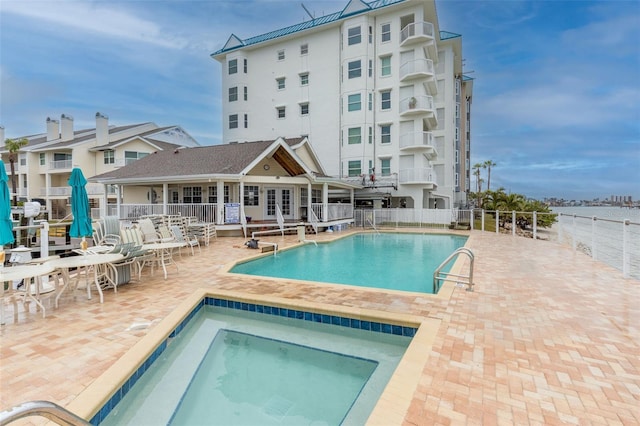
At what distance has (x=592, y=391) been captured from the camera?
121 inches

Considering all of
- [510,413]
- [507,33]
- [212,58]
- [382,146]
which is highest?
[212,58]

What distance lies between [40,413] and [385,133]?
26.5m

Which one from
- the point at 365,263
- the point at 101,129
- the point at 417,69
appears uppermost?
the point at 417,69

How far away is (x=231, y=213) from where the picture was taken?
52.7ft

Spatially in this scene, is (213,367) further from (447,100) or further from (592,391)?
(447,100)

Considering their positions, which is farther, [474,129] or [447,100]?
[474,129]

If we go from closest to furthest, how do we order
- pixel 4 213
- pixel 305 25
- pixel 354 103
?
pixel 4 213, pixel 354 103, pixel 305 25

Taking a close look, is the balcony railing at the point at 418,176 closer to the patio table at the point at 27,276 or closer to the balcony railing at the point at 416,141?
the balcony railing at the point at 416,141

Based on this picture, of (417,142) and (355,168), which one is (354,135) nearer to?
(355,168)

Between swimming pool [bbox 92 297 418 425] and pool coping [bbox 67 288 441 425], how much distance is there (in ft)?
0.26

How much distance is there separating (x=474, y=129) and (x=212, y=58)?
42.9 metres

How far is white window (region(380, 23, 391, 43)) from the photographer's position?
25.5 m

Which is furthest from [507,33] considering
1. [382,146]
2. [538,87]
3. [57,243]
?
[57,243]

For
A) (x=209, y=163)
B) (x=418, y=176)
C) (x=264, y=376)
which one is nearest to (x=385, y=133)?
(x=418, y=176)
